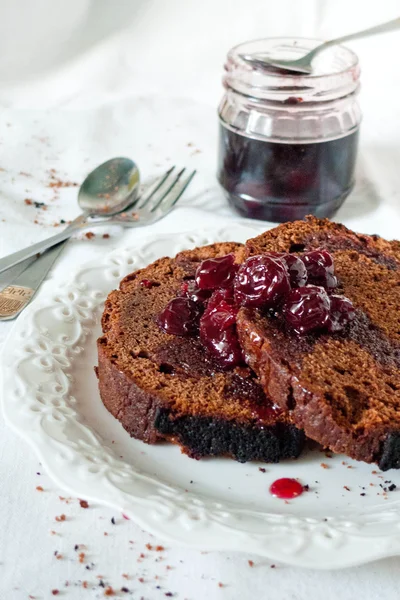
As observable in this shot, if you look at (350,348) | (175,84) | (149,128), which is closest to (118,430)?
(350,348)

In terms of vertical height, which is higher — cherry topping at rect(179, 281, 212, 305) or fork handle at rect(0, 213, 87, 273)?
cherry topping at rect(179, 281, 212, 305)

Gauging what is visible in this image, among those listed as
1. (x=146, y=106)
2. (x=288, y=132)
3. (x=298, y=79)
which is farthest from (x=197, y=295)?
(x=146, y=106)

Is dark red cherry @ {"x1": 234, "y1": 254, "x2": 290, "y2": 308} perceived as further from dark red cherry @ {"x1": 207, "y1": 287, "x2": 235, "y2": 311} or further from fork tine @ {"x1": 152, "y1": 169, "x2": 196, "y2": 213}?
fork tine @ {"x1": 152, "y1": 169, "x2": 196, "y2": 213}

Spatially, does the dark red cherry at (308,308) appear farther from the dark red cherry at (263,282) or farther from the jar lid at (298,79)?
the jar lid at (298,79)

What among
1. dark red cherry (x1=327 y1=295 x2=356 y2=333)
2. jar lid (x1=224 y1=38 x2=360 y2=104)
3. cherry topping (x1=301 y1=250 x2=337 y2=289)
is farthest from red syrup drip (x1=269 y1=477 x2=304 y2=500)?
jar lid (x1=224 y1=38 x2=360 y2=104)

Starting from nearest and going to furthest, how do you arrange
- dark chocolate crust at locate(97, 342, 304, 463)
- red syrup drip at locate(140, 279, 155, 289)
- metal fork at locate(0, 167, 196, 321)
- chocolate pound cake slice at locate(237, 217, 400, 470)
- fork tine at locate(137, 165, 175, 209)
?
chocolate pound cake slice at locate(237, 217, 400, 470) < dark chocolate crust at locate(97, 342, 304, 463) < red syrup drip at locate(140, 279, 155, 289) < metal fork at locate(0, 167, 196, 321) < fork tine at locate(137, 165, 175, 209)
